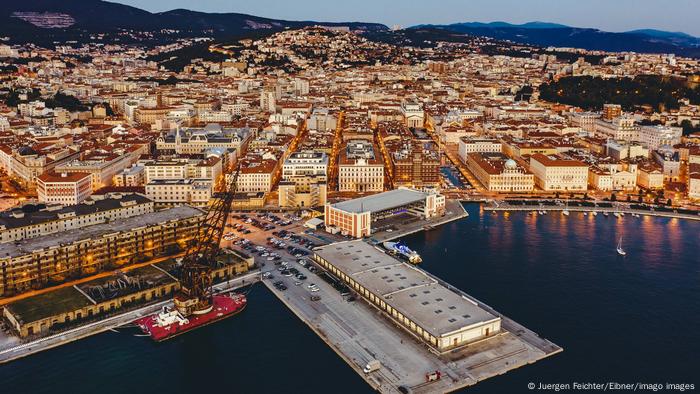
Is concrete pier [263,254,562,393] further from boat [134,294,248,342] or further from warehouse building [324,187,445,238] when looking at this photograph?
warehouse building [324,187,445,238]

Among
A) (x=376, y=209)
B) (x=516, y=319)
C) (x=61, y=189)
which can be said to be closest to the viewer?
(x=516, y=319)

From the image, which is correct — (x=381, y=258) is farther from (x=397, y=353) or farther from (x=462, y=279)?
(x=397, y=353)

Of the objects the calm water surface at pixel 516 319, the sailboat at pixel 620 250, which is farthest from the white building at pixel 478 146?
the sailboat at pixel 620 250

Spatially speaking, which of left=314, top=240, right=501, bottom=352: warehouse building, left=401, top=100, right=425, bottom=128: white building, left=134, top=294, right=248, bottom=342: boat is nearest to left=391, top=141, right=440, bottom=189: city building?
left=314, top=240, right=501, bottom=352: warehouse building

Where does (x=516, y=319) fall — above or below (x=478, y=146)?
below

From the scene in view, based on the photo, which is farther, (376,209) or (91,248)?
(376,209)

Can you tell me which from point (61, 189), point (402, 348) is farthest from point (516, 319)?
point (61, 189)

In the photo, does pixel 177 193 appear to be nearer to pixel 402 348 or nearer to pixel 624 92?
pixel 402 348

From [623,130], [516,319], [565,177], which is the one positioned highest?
[623,130]
